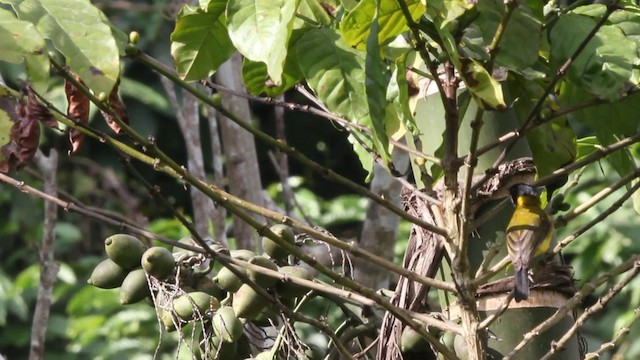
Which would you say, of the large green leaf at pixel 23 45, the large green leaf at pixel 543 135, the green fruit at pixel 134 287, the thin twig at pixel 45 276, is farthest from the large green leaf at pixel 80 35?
the thin twig at pixel 45 276

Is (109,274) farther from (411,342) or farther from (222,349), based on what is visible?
(411,342)

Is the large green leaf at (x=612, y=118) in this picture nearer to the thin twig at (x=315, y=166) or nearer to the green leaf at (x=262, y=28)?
the thin twig at (x=315, y=166)

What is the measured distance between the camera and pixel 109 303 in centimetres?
444

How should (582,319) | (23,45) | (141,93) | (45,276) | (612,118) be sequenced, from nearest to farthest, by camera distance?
(23,45), (582,319), (612,118), (45,276), (141,93)

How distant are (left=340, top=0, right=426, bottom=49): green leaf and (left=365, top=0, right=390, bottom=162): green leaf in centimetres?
5

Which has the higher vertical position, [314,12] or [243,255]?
[314,12]

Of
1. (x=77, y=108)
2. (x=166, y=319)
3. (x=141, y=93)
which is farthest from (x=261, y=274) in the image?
(x=141, y=93)

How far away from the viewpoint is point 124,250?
1.20 metres

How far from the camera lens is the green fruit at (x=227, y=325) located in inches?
45.1

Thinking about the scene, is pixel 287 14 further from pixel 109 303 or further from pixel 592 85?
pixel 109 303

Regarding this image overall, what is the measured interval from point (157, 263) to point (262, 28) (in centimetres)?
31

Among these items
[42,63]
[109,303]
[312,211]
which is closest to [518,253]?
[42,63]

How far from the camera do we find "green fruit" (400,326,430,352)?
1170 millimetres

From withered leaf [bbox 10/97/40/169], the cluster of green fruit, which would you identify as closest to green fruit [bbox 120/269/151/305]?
the cluster of green fruit
